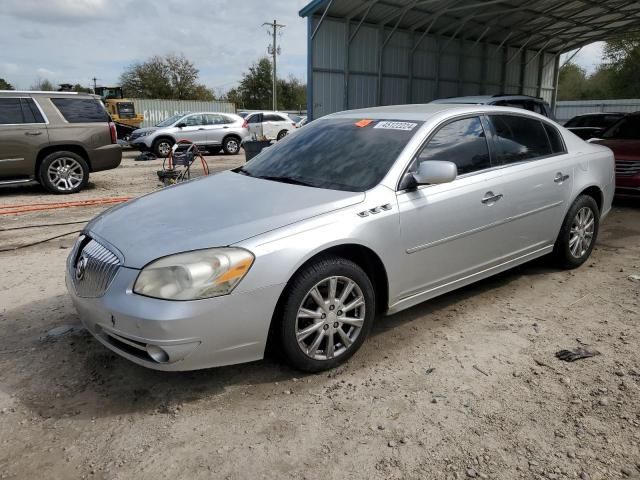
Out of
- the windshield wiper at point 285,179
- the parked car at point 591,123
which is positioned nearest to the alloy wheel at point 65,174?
the windshield wiper at point 285,179

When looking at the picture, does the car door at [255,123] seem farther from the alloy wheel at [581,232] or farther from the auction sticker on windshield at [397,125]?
the auction sticker on windshield at [397,125]

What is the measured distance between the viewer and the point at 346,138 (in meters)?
3.83

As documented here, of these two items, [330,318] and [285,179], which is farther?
[285,179]

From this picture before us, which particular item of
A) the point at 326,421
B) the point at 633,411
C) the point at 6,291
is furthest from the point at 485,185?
the point at 6,291

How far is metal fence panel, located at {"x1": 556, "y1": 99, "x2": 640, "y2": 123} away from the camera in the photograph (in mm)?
29469

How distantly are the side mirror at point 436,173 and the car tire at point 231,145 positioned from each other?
16525mm

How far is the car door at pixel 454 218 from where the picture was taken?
3348mm

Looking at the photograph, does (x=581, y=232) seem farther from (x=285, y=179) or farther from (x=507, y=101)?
(x=507, y=101)

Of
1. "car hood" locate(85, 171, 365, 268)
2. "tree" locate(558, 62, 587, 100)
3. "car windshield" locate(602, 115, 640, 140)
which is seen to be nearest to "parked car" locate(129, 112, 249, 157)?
"car windshield" locate(602, 115, 640, 140)

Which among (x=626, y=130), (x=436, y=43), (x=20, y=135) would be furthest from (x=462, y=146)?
(x=436, y=43)

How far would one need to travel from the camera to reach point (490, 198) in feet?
12.4

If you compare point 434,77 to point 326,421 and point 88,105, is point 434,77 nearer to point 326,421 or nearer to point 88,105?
point 88,105

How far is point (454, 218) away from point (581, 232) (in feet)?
6.54

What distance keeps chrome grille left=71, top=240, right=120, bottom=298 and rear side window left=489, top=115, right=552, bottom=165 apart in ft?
9.37
